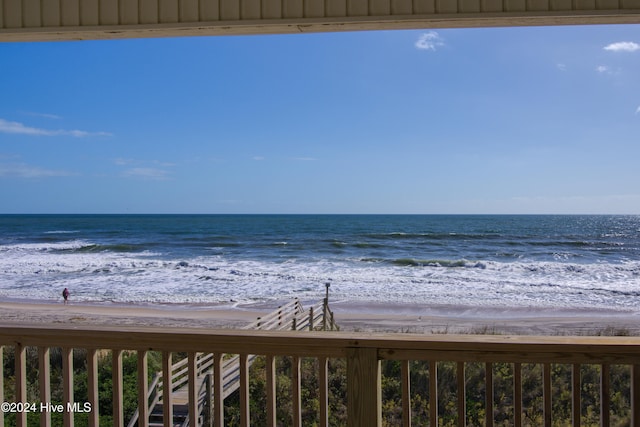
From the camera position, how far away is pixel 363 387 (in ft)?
4.26

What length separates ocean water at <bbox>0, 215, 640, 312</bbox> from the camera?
1169cm

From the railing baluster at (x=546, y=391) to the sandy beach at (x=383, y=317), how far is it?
6705 mm

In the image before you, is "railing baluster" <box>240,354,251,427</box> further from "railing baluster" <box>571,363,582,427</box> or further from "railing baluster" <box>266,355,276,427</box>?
"railing baluster" <box>571,363,582,427</box>

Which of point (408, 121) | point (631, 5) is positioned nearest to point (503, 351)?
point (631, 5)

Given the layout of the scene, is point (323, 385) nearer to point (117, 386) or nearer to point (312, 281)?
point (117, 386)

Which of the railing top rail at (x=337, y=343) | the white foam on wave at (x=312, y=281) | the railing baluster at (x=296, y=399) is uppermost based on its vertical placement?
the railing top rail at (x=337, y=343)

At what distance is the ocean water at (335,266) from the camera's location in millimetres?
11688

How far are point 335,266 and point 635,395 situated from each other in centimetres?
1575

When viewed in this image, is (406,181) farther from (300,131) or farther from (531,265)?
(531,265)

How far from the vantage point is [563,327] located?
8.46 meters

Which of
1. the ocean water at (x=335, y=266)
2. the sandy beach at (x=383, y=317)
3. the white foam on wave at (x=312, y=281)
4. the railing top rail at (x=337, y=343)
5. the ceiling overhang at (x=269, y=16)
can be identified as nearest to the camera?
the railing top rail at (x=337, y=343)

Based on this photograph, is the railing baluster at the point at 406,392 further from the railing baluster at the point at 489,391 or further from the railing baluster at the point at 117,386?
the railing baluster at the point at 117,386

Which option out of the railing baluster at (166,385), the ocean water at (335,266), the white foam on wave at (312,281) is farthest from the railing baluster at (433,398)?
the white foam on wave at (312,281)

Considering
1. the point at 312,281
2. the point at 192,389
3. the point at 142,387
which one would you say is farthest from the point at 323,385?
the point at 312,281
